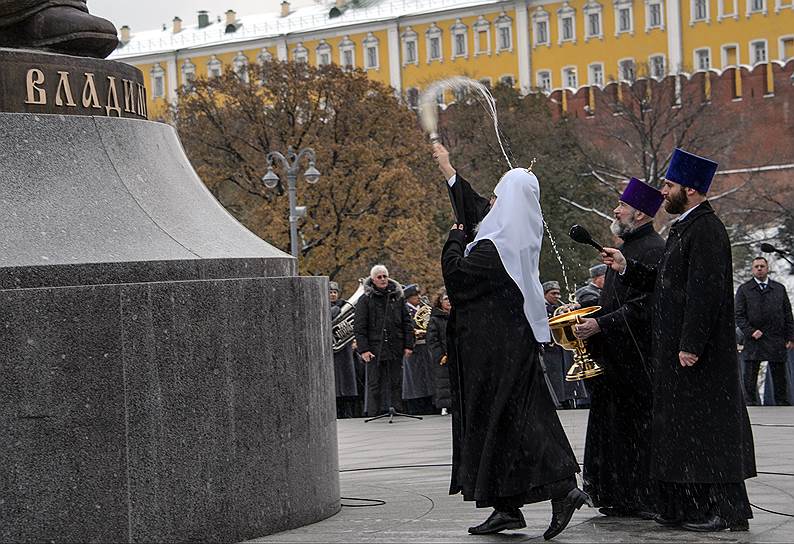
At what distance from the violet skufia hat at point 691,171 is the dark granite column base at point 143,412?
2013mm

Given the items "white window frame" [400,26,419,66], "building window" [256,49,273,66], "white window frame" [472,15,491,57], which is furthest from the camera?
"white window frame" [400,26,419,66]

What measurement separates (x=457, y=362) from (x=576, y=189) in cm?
Result: 4174

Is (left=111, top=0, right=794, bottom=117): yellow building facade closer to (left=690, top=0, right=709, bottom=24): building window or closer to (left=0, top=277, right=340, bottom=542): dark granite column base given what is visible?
(left=690, top=0, right=709, bottom=24): building window

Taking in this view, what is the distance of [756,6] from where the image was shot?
7775 centimetres

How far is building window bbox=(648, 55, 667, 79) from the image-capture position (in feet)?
198

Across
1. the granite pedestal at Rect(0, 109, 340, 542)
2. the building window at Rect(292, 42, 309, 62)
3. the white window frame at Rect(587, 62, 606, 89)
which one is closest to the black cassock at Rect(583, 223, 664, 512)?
the granite pedestal at Rect(0, 109, 340, 542)

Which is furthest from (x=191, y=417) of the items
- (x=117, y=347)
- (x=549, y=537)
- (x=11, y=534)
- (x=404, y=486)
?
→ (x=404, y=486)

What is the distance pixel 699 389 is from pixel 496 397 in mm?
965

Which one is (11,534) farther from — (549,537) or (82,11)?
(82,11)

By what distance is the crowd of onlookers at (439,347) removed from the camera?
15555 millimetres

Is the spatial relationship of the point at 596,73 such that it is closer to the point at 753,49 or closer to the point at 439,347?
the point at 753,49

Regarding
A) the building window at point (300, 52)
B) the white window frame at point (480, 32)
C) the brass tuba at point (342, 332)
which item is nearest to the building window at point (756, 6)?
the white window frame at point (480, 32)

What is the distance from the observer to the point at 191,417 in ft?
21.4

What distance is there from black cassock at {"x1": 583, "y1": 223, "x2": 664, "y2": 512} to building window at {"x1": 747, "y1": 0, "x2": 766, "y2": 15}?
73457mm
